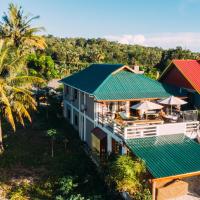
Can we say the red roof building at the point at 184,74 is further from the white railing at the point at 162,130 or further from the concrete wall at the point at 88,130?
the concrete wall at the point at 88,130

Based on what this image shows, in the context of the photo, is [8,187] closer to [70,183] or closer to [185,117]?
[70,183]

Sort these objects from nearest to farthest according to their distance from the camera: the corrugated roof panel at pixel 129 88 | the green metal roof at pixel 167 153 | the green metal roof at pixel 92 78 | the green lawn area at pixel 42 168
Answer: the green metal roof at pixel 167 153 < the green lawn area at pixel 42 168 < the corrugated roof panel at pixel 129 88 < the green metal roof at pixel 92 78

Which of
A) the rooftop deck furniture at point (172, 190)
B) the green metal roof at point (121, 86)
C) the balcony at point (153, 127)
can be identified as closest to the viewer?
the rooftop deck furniture at point (172, 190)

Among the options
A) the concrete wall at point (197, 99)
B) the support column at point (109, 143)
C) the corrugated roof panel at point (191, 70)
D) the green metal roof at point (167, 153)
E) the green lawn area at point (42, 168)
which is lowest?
the green lawn area at point (42, 168)

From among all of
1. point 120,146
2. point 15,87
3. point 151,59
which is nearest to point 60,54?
point 151,59

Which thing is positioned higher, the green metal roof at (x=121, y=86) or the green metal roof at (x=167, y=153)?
the green metal roof at (x=121, y=86)

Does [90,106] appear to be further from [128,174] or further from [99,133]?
[128,174]

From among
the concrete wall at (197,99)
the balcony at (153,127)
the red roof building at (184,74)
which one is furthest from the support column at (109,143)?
Result: the concrete wall at (197,99)

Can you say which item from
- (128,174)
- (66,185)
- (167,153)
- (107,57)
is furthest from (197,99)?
(107,57)
